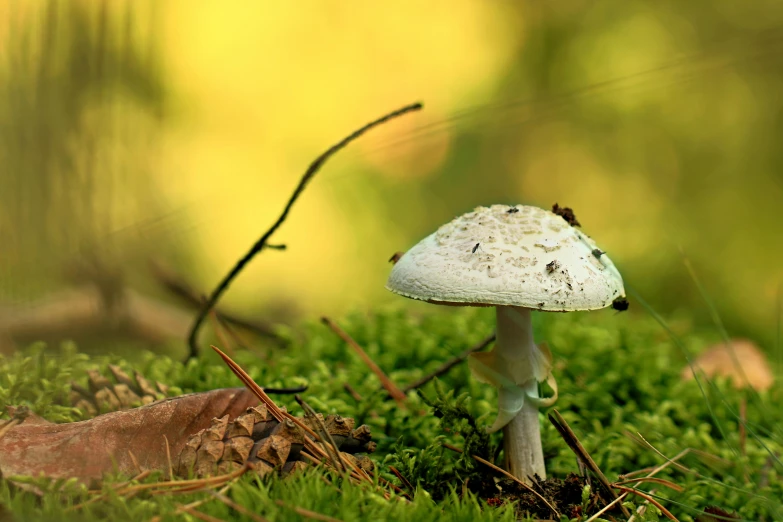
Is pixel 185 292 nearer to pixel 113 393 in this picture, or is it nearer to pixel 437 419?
pixel 113 393

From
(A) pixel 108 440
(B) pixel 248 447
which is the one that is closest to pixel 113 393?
(A) pixel 108 440

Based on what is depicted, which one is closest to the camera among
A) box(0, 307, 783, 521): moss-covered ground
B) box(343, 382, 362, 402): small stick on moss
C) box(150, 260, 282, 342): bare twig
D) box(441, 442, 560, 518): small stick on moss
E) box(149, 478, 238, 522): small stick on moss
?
box(149, 478, 238, 522): small stick on moss

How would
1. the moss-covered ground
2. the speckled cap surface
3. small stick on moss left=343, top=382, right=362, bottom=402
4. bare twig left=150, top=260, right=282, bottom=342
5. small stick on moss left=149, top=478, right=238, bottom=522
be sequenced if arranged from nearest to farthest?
1. small stick on moss left=149, top=478, right=238, bottom=522
2. the moss-covered ground
3. the speckled cap surface
4. small stick on moss left=343, top=382, right=362, bottom=402
5. bare twig left=150, top=260, right=282, bottom=342

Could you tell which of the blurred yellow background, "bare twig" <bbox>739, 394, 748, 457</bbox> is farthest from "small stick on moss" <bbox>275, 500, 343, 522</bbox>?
the blurred yellow background

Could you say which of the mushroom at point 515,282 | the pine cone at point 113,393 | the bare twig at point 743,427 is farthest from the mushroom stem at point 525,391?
the pine cone at point 113,393

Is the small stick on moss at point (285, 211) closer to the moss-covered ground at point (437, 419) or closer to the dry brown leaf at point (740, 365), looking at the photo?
the moss-covered ground at point (437, 419)

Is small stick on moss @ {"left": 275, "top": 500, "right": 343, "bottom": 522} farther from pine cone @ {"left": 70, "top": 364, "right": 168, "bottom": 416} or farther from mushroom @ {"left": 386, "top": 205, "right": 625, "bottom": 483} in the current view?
pine cone @ {"left": 70, "top": 364, "right": 168, "bottom": 416}
